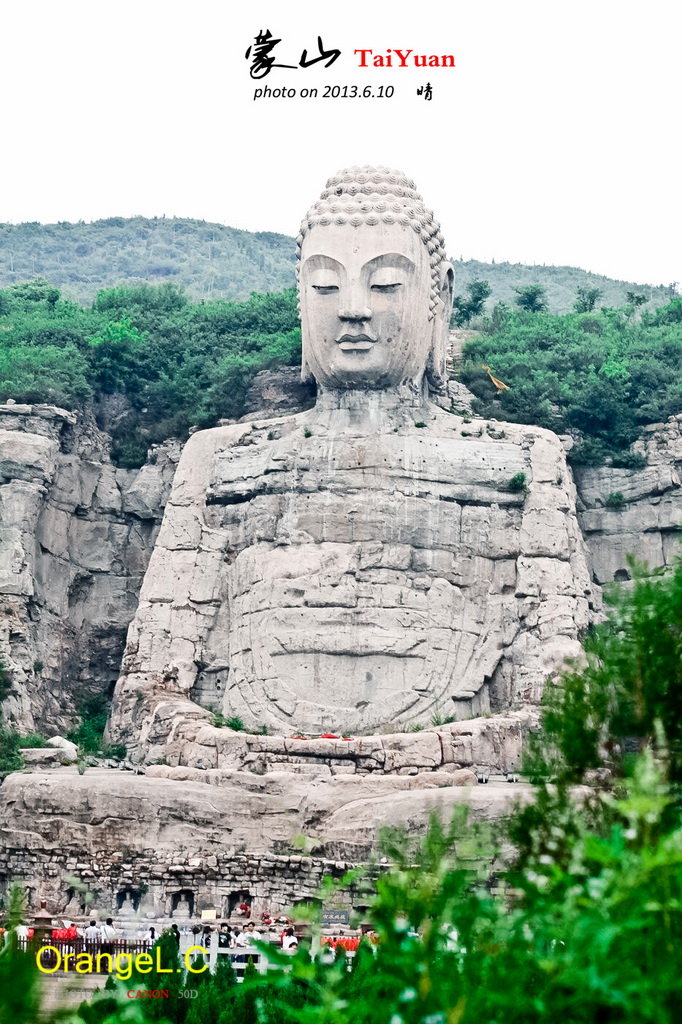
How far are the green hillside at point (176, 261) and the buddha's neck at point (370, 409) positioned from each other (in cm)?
2749

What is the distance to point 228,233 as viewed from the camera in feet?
202

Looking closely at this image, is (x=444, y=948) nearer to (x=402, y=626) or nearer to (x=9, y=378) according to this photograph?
(x=402, y=626)

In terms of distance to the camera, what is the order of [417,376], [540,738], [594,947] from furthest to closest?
[417,376], [540,738], [594,947]

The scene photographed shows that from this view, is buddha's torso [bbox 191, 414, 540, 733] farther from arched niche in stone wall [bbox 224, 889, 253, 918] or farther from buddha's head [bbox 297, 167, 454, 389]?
→ arched niche in stone wall [bbox 224, 889, 253, 918]

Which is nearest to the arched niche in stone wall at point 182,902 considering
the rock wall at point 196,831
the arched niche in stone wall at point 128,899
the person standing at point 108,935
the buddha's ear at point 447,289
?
the rock wall at point 196,831

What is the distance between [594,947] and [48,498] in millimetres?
20912

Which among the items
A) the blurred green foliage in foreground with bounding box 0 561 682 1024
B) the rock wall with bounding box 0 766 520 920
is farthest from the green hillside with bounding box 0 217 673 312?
the blurred green foliage in foreground with bounding box 0 561 682 1024

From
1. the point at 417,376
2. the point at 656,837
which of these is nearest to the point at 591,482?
the point at 417,376

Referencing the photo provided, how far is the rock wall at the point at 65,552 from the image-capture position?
28.6 m

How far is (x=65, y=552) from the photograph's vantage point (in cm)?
3072

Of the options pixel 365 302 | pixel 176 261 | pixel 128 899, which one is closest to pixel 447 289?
pixel 365 302

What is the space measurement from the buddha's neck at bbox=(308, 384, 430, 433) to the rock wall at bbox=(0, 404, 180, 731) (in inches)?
144

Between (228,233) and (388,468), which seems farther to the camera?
(228,233)

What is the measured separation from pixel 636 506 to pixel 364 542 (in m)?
5.34
